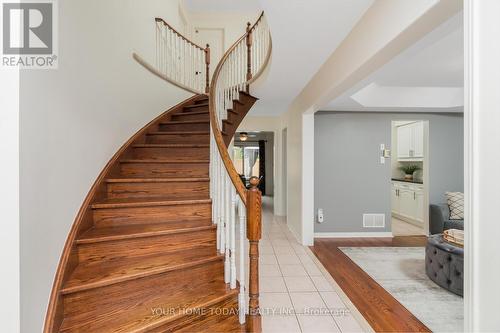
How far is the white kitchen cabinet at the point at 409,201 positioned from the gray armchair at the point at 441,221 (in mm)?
594

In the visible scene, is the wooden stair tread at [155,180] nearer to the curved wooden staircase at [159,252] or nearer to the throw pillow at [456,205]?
the curved wooden staircase at [159,252]

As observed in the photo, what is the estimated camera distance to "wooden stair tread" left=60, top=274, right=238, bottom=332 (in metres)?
1.40

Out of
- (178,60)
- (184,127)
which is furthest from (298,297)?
(178,60)

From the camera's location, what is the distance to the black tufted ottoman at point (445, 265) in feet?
8.29

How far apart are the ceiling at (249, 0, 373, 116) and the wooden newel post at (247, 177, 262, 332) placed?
1.40m

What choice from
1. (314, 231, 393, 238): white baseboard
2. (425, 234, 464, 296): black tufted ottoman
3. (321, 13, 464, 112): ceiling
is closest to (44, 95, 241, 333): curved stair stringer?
(425, 234, 464, 296): black tufted ottoman

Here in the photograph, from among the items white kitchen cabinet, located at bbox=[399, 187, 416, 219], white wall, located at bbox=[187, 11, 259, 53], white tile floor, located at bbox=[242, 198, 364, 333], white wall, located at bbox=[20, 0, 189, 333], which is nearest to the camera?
white wall, located at bbox=[20, 0, 189, 333]

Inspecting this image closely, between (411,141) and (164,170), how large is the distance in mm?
5774

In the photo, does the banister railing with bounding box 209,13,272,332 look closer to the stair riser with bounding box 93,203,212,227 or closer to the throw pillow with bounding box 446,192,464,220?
the stair riser with bounding box 93,203,212,227

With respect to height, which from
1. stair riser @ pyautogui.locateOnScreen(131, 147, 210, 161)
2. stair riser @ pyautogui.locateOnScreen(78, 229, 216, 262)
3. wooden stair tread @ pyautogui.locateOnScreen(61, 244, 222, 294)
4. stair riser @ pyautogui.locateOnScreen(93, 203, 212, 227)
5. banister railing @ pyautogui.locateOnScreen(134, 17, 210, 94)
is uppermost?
banister railing @ pyautogui.locateOnScreen(134, 17, 210, 94)

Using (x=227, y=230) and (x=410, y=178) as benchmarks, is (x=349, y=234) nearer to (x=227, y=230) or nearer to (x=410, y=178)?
(x=410, y=178)

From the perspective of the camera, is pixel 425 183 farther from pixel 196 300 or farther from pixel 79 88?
pixel 79 88

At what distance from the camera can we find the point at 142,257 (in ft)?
6.10

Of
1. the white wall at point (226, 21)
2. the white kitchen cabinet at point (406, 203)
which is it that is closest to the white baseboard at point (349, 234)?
the white kitchen cabinet at point (406, 203)
